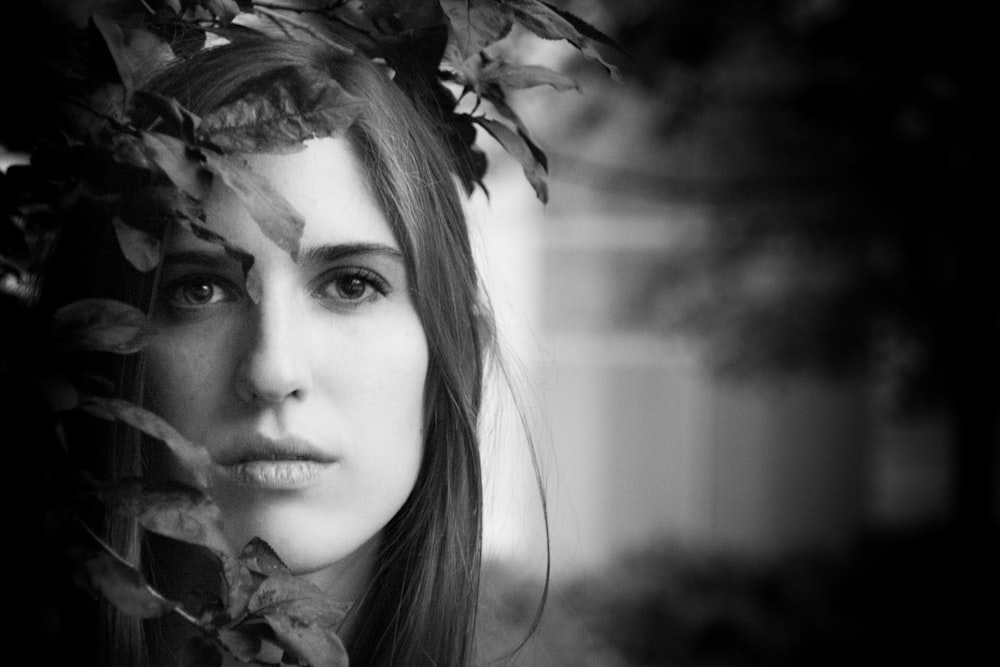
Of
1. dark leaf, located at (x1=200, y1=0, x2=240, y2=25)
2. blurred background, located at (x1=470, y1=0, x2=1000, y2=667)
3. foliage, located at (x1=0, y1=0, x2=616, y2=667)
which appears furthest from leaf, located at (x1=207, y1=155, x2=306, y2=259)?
blurred background, located at (x1=470, y1=0, x2=1000, y2=667)

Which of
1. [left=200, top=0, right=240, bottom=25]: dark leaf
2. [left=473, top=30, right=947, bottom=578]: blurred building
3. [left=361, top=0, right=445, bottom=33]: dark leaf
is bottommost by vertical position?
[left=473, top=30, right=947, bottom=578]: blurred building

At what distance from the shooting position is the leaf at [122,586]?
1.03 m

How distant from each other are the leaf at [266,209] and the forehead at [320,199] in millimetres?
246

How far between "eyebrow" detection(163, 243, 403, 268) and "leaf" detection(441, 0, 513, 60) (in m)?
0.32

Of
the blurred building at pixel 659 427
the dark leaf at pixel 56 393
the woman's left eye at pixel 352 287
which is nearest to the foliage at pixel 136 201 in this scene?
the dark leaf at pixel 56 393

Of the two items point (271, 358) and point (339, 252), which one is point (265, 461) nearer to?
point (271, 358)

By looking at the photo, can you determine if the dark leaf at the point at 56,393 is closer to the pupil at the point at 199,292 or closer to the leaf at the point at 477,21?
the pupil at the point at 199,292

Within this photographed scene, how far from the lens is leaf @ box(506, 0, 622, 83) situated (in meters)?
1.27

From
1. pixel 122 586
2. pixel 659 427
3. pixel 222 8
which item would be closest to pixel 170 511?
pixel 122 586

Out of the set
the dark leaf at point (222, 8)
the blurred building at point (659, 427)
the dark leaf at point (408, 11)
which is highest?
the dark leaf at point (408, 11)

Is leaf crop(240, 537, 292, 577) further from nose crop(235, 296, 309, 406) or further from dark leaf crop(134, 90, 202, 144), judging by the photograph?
dark leaf crop(134, 90, 202, 144)

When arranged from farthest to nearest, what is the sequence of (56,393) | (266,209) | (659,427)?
1. (659,427)
2. (266,209)
3. (56,393)

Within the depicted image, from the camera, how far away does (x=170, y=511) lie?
1074 mm

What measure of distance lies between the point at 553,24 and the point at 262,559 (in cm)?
66
